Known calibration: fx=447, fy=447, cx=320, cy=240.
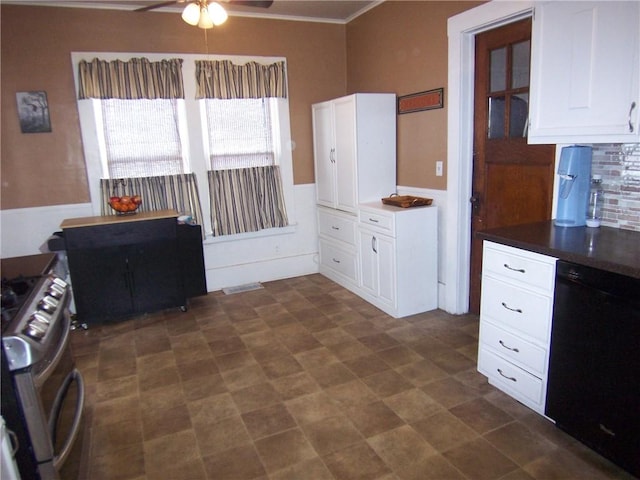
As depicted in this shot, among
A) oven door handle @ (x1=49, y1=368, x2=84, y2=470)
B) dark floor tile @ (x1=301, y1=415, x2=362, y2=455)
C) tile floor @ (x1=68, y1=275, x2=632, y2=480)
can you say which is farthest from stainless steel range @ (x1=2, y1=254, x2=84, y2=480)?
dark floor tile @ (x1=301, y1=415, x2=362, y2=455)

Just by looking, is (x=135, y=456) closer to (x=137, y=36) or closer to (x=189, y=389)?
(x=189, y=389)

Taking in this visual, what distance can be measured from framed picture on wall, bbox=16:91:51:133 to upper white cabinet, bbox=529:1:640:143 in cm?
368

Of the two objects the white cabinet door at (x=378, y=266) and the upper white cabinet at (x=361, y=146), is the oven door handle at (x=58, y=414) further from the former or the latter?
the upper white cabinet at (x=361, y=146)

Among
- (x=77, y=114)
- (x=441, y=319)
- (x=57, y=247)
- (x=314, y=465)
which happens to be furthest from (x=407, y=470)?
(x=77, y=114)

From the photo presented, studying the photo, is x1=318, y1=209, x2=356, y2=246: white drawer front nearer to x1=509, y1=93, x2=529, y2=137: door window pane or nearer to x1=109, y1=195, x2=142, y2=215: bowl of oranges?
x1=509, y1=93, x2=529, y2=137: door window pane

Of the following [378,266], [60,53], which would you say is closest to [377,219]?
[378,266]

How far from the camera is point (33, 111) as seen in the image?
369cm

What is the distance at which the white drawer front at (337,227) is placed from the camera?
13.7 feet

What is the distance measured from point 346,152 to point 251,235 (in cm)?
135

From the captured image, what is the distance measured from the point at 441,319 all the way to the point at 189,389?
1.95 meters

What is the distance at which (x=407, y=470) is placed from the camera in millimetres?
1975

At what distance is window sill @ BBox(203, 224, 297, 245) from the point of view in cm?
446

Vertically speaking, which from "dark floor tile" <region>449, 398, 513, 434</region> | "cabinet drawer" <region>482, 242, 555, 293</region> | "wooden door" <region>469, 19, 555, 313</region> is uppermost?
"wooden door" <region>469, 19, 555, 313</region>

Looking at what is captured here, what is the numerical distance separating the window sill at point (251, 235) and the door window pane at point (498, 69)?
8.03 feet
